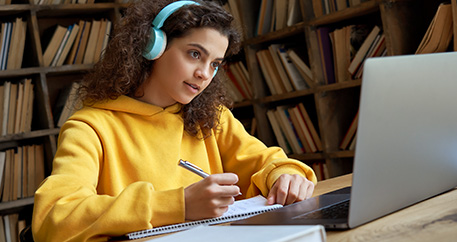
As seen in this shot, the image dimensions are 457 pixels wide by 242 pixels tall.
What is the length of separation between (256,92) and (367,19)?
0.79m

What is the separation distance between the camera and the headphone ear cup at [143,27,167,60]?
151 cm

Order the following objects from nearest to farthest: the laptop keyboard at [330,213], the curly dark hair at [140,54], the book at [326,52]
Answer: the laptop keyboard at [330,213] → the curly dark hair at [140,54] → the book at [326,52]

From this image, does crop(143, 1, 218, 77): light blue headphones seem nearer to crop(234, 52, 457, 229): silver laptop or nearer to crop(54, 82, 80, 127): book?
crop(234, 52, 457, 229): silver laptop

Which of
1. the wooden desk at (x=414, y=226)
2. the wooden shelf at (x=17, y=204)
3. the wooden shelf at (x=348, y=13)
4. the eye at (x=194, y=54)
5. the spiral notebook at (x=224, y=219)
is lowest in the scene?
the wooden desk at (x=414, y=226)

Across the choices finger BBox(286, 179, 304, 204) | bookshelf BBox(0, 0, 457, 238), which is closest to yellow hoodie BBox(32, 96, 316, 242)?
finger BBox(286, 179, 304, 204)

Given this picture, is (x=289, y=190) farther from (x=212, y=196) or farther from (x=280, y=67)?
(x=280, y=67)

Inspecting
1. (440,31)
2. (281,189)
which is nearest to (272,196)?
(281,189)

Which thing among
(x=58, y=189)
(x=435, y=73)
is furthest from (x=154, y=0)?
(x=435, y=73)

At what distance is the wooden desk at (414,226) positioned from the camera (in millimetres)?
762

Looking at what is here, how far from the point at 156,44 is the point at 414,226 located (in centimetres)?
92

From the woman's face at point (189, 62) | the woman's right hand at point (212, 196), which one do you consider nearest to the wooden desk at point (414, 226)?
the woman's right hand at point (212, 196)

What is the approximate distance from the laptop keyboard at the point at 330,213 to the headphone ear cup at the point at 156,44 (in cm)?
73

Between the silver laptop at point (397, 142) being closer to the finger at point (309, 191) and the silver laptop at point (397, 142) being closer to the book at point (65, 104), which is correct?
the finger at point (309, 191)

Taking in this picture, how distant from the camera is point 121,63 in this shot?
5.13 ft
